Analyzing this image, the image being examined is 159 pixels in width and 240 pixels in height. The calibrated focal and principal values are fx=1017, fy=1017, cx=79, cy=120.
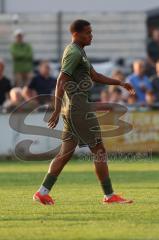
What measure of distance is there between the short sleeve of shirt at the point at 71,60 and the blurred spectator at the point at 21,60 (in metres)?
13.9

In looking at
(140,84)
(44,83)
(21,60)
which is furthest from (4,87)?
(140,84)

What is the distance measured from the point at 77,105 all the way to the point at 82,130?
32cm

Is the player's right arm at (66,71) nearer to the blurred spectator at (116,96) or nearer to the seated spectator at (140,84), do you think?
the blurred spectator at (116,96)

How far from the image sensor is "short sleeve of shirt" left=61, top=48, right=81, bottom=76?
1258 centimetres

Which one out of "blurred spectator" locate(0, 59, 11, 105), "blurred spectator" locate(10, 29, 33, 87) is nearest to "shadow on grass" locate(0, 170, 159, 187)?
"blurred spectator" locate(0, 59, 11, 105)

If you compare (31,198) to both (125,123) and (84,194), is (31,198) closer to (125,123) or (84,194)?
(84,194)

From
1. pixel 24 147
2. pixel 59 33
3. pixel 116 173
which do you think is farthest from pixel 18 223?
pixel 59 33

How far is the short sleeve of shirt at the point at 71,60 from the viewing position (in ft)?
41.3

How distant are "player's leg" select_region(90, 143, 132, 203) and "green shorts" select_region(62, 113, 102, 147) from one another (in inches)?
3.7

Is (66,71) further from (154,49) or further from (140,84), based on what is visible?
(154,49)

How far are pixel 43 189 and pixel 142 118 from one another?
10609 mm

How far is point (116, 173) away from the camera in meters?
19.0

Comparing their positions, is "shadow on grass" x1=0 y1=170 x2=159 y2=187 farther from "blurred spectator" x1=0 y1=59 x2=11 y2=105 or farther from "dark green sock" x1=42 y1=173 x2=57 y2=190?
"blurred spectator" x1=0 y1=59 x2=11 y2=105

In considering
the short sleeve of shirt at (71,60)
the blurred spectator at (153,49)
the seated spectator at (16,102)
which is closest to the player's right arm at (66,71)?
the short sleeve of shirt at (71,60)
